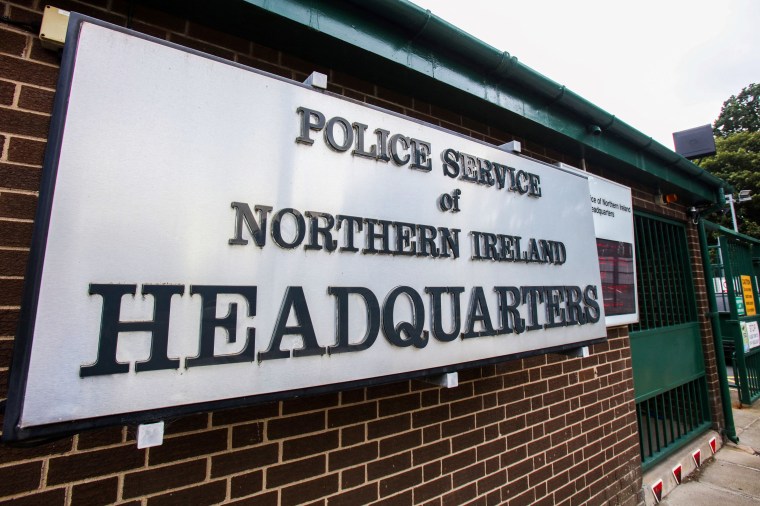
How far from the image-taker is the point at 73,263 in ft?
3.49

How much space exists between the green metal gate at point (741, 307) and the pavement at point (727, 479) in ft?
3.51

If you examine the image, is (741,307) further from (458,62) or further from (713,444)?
(458,62)

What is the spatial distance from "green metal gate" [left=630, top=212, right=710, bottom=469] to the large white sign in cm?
309

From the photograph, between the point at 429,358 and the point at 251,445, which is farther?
the point at 429,358

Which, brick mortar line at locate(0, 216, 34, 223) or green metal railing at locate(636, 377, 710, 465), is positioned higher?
brick mortar line at locate(0, 216, 34, 223)

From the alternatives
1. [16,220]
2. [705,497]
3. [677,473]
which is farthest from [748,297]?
[16,220]

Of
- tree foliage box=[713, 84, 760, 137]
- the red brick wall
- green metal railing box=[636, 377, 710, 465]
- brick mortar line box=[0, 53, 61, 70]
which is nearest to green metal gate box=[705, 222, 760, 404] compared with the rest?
green metal railing box=[636, 377, 710, 465]

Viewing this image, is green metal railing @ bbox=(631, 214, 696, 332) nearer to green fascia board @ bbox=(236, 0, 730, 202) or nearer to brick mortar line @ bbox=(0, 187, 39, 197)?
green fascia board @ bbox=(236, 0, 730, 202)

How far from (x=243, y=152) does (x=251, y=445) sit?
1.15 meters

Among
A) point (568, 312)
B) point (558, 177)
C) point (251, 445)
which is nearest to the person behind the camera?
point (251, 445)

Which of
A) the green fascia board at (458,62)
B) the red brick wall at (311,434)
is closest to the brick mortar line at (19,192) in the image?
the red brick wall at (311,434)

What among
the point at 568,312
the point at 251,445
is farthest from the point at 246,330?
the point at 568,312

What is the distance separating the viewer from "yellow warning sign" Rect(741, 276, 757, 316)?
6.18 metres

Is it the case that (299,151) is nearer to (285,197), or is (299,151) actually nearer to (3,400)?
(285,197)
